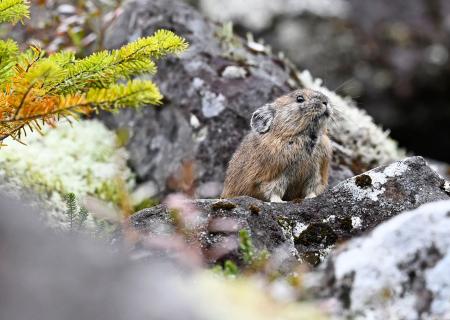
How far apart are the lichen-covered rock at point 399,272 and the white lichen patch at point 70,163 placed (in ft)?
14.3

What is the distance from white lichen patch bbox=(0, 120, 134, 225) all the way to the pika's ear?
155 centimetres

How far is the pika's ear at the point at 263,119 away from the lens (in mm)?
7141

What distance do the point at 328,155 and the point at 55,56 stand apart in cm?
320

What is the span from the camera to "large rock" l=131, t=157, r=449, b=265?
16.8 feet

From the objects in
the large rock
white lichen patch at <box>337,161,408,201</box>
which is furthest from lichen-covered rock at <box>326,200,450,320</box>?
white lichen patch at <box>337,161,408,201</box>

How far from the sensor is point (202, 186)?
823 centimetres

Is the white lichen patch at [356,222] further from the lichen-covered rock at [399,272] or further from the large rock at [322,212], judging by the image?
the lichen-covered rock at [399,272]

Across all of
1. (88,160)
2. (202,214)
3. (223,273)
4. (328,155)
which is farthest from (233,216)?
(88,160)

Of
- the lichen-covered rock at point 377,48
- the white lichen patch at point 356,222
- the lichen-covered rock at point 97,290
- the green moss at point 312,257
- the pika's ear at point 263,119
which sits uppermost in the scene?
the lichen-covered rock at point 377,48

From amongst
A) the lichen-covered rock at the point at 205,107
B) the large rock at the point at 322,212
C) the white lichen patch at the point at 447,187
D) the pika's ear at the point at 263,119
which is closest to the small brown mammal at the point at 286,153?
the pika's ear at the point at 263,119

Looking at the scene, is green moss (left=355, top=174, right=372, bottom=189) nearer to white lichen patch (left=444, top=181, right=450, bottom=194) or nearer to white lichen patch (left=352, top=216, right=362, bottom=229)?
white lichen patch (left=352, top=216, right=362, bottom=229)

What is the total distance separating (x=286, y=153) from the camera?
6.89 meters

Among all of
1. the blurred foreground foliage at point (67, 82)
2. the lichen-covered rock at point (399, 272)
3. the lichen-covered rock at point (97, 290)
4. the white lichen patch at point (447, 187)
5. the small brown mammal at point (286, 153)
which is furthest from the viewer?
the small brown mammal at point (286, 153)

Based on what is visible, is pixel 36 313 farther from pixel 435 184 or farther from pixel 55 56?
pixel 435 184
